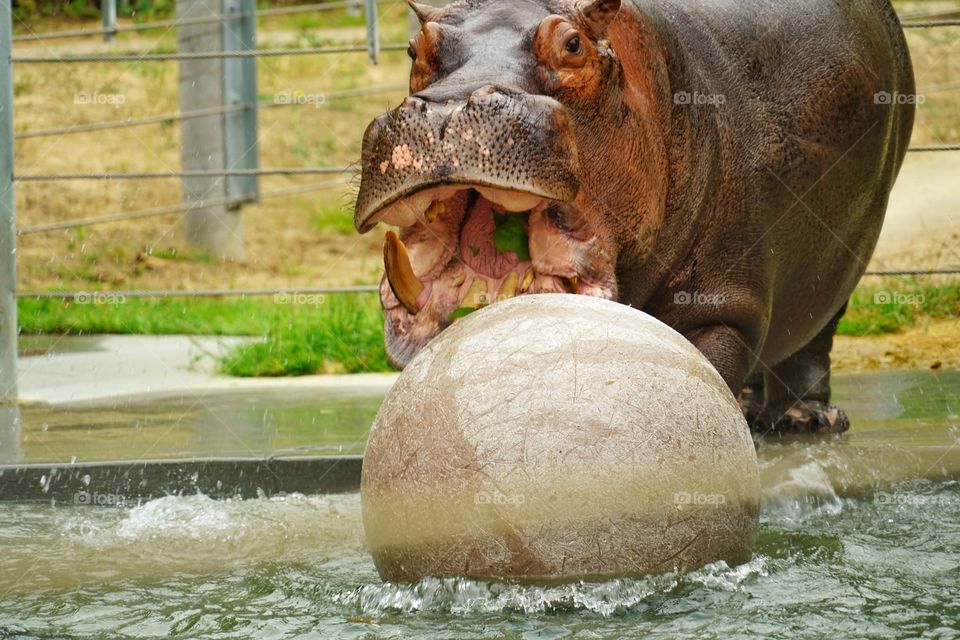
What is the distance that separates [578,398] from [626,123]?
3.42 feet

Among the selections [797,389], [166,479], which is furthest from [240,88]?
[166,479]

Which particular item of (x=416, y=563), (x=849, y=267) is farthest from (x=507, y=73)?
(x=849, y=267)

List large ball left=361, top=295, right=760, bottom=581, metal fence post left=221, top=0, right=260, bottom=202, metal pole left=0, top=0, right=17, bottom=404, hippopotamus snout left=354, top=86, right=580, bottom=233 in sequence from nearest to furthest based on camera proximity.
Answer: large ball left=361, top=295, right=760, bottom=581 → hippopotamus snout left=354, top=86, right=580, bottom=233 → metal pole left=0, top=0, right=17, bottom=404 → metal fence post left=221, top=0, right=260, bottom=202

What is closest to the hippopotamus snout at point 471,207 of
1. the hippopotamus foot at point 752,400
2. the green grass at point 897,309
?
the hippopotamus foot at point 752,400

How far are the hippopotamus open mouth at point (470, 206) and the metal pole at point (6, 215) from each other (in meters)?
3.25

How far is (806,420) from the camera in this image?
5.08 meters

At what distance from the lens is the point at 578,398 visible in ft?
9.32

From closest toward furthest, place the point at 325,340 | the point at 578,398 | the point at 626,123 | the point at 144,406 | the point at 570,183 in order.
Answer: the point at 578,398
the point at 570,183
the point at 626,123
the point at 144,406
the point at 325,340

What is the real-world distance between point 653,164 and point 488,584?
1.33m

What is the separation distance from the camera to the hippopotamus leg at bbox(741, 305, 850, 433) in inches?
203

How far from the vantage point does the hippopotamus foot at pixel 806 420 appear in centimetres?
501

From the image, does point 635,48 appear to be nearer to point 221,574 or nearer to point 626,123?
point 626,123

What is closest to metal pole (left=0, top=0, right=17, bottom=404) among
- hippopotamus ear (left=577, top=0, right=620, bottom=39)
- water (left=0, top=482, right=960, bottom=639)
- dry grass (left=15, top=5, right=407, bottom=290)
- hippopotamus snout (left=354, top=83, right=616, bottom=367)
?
water (left=0, top=482, right=960, bottom=639)

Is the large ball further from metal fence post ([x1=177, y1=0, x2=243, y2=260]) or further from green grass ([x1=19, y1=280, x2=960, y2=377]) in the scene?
metal fence post ([x1=177, y1=0, x2=243, y2=260])
